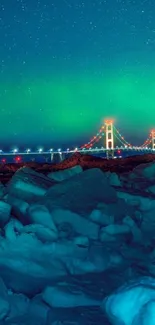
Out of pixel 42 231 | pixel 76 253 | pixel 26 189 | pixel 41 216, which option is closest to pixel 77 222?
pixel 41 216

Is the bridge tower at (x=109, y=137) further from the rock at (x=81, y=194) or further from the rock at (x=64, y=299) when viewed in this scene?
the rock at (x=64, y=299)

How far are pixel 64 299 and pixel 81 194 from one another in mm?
2361

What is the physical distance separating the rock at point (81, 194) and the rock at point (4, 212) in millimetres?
456

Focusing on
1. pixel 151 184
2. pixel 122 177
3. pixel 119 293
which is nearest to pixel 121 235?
pixel 119 293

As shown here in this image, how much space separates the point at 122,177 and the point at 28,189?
3649 mm

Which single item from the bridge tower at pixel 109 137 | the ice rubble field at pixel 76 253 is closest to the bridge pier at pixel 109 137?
the bridge tower at pixel 109 137

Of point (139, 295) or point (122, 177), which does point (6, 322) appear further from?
point (122, 177)

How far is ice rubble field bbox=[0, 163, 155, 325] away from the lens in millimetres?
3074

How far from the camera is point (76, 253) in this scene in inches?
171

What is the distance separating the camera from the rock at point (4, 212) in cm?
493

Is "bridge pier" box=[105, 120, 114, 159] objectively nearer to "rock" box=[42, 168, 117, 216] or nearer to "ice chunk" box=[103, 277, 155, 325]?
"rock" box=[42, 168, 117, 216]

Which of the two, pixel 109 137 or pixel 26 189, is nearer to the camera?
pixel 26 189

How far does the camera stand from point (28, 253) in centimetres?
432

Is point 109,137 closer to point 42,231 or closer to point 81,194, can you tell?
point 81,194
